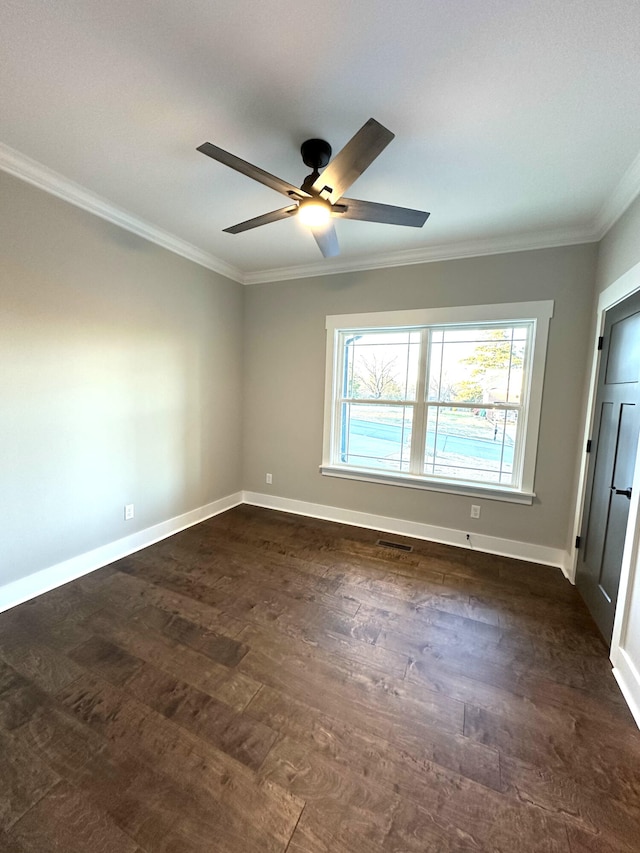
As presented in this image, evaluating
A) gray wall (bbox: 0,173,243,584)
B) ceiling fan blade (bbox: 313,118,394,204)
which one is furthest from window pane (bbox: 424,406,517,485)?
gray wall (bbox: 0,173,243,584)

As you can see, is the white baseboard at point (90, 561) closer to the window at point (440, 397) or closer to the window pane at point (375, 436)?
the window at point (440, 397)

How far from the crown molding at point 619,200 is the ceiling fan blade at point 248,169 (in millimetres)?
1828

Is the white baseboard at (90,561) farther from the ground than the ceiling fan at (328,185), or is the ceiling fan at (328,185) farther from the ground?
Result: the ceiling fan at (328,185)

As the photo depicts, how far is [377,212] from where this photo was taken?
179 cm

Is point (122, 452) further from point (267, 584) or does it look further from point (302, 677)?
point (302, 677)

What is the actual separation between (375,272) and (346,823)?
11.8ft

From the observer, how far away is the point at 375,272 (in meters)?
3.29

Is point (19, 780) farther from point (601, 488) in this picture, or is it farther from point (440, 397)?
point (440, 397)

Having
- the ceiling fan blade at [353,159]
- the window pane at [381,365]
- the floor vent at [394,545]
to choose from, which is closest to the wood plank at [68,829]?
the floor vent at [394,545]

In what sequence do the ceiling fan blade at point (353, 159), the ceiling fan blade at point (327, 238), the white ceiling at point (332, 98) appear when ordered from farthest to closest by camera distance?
1. the ceiling fan blade at point (327, 238)
2. the ceiling fan blade at point (353, 159)
3. the white ceiling at point (332, 98)

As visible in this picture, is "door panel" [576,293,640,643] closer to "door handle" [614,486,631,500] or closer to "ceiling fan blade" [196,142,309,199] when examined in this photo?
"door handle" [614,486,631,500]

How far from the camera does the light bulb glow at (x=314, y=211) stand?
1.71m

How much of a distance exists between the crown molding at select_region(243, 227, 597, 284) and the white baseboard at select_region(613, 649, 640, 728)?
9.14 ft

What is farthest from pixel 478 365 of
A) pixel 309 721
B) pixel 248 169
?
pixel 309 721
